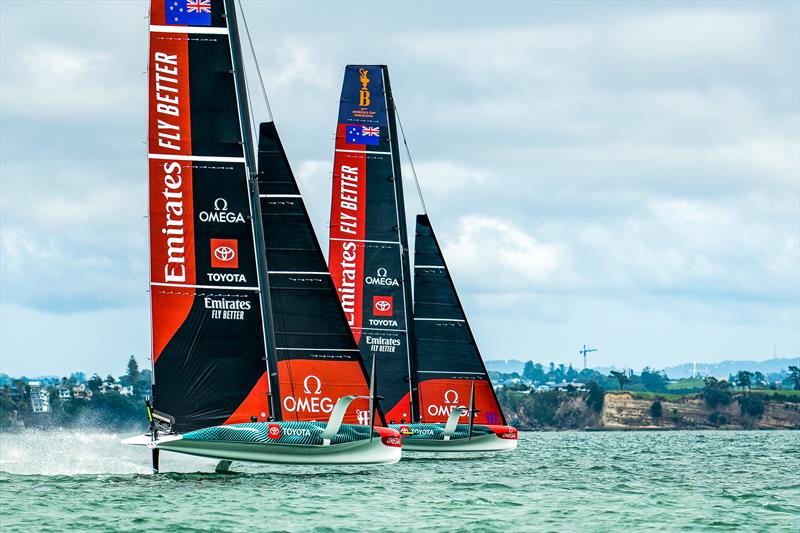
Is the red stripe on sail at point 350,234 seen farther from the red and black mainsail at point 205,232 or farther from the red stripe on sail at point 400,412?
the red and black mainsail at point 205,232

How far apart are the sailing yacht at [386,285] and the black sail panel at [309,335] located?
41.7 ft

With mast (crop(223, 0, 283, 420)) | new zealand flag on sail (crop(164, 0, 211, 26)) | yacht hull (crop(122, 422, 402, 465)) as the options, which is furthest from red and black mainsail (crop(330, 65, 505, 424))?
new zealand flag on sail (crop(164, 0, 211, 26))

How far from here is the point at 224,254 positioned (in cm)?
4066

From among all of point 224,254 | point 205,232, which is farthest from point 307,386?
point 205,232

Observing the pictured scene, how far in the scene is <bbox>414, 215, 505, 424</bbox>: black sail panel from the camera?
60125mm

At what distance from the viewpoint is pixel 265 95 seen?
42656 millimetres

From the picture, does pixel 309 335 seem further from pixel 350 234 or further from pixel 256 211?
pixel 350 234

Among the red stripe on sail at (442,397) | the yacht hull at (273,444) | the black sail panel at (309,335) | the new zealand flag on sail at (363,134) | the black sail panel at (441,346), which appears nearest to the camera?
the yacht hull at (273,444)

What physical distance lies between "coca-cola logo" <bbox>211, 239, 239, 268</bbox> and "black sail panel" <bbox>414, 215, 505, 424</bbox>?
67.3 feet

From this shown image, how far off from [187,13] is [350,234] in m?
Result: 18.0

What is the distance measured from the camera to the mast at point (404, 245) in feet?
189

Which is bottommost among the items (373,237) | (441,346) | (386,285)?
(441,346)

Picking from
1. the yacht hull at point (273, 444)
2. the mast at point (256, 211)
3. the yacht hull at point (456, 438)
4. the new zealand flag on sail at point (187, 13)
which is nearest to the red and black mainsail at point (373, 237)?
the yacht hull at point (456, 438)

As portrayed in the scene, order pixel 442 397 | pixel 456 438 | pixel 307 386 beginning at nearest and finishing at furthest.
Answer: pixel 307 386 → pixel 456 438 → pixel 442 397
